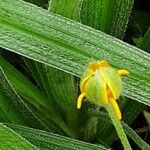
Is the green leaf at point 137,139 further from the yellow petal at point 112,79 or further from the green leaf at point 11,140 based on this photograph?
the yellow petal at point 112,79

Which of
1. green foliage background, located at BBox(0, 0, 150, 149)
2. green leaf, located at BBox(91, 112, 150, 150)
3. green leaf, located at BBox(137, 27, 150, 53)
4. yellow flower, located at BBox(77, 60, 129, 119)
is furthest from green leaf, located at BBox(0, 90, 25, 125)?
yellow flower, located at BBox(77, 60, 129, 119)

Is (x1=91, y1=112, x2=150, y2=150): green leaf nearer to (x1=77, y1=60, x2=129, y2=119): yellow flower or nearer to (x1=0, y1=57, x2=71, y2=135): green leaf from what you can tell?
(x1=0, y1=57, x2=71, y2=135): green leaf

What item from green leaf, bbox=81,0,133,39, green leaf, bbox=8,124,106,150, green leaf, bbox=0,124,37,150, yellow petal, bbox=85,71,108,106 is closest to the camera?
yellow petal, bbox=85,71,108,106

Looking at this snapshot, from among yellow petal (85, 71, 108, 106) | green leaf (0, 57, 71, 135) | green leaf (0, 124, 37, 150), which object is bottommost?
green leaf (0, 57, 71, 135)

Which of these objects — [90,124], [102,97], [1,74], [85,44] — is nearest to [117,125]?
[102,97]

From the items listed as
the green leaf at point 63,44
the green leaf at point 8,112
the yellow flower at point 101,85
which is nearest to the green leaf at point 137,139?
the green leaf at point 63,44

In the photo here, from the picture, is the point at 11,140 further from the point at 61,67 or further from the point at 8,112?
the point at 8,112
